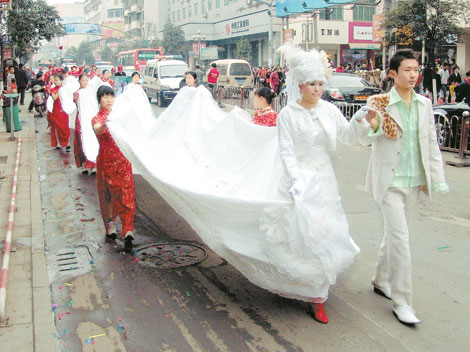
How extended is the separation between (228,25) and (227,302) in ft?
→ 195

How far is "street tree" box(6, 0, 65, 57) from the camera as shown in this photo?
2709 centimetres

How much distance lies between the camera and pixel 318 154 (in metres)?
4.41

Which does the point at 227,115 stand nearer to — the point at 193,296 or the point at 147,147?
the point at 147,147

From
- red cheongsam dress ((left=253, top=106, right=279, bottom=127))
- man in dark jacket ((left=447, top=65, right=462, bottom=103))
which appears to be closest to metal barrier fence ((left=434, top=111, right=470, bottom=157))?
red cheongsam dress ((left=253, top=106, right=279, bottom=127))

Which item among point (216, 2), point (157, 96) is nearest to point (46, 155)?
point (157, 96)

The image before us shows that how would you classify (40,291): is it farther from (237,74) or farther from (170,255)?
(237,74)

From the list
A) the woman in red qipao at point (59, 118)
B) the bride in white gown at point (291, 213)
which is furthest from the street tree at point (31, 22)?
the bride in white gown at point (291, 213)

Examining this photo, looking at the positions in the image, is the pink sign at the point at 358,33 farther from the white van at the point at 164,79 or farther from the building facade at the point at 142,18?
the building facade at the point at 142,18

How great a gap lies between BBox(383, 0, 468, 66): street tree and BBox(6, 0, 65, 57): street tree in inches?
669

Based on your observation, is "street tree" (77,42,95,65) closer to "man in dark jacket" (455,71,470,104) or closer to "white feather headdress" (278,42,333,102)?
"man in dark jacket" (455,71,470,104)

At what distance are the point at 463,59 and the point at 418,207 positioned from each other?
965 inches

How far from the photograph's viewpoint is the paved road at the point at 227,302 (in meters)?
4.14

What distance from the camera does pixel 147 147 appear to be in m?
6.79

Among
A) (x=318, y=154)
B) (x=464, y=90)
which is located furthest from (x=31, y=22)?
(x=318, y=154)
